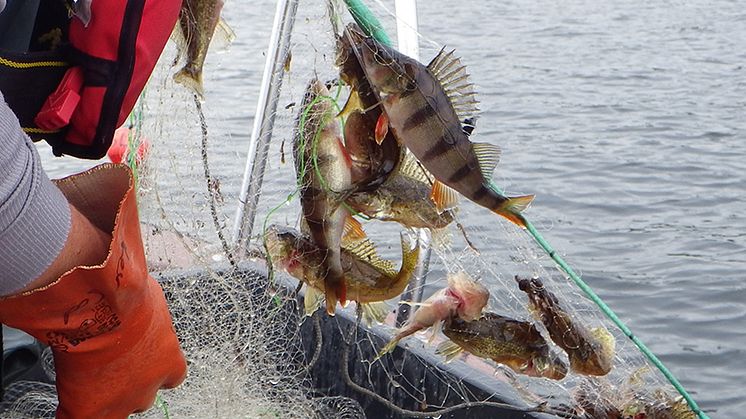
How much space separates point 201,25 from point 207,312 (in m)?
1.43

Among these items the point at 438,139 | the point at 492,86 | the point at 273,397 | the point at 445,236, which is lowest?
the point at 492,86

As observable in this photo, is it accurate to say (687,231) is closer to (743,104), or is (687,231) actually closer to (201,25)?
(743,104)

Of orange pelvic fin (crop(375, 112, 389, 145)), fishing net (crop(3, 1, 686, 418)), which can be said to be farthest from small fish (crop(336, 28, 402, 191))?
fishing net (crop(3, 1, 686, 418))

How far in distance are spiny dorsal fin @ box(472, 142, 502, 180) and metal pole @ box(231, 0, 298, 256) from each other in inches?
36.9

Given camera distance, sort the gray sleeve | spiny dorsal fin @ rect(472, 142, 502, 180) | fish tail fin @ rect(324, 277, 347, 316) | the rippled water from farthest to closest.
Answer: the rippled water → fish tail fin @ rect(324, 277, 347, 316) → spiny dorsal fin @ rect(472, 142, 502, 180) → the gray sleeve

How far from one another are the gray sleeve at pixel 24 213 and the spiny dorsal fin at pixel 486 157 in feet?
2.99

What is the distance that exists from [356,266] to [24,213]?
0.90m

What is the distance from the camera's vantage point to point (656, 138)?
975 cm

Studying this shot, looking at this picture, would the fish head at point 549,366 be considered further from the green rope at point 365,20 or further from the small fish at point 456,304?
the green rope at point 365,20

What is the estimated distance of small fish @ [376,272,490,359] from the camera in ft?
8.65

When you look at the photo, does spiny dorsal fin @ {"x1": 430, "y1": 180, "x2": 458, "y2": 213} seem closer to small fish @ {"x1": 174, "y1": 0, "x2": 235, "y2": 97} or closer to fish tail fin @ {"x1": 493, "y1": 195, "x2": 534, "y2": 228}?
fish tail fin @ {"x1": 493, "y1": 195, "x2": 534, "y2": 228}

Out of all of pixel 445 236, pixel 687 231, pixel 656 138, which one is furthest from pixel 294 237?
pixel 656 138

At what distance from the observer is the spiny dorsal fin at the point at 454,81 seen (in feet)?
7.11

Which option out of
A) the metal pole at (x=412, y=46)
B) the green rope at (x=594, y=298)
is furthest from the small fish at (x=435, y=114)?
the metal pole at (x=412, y=46)
